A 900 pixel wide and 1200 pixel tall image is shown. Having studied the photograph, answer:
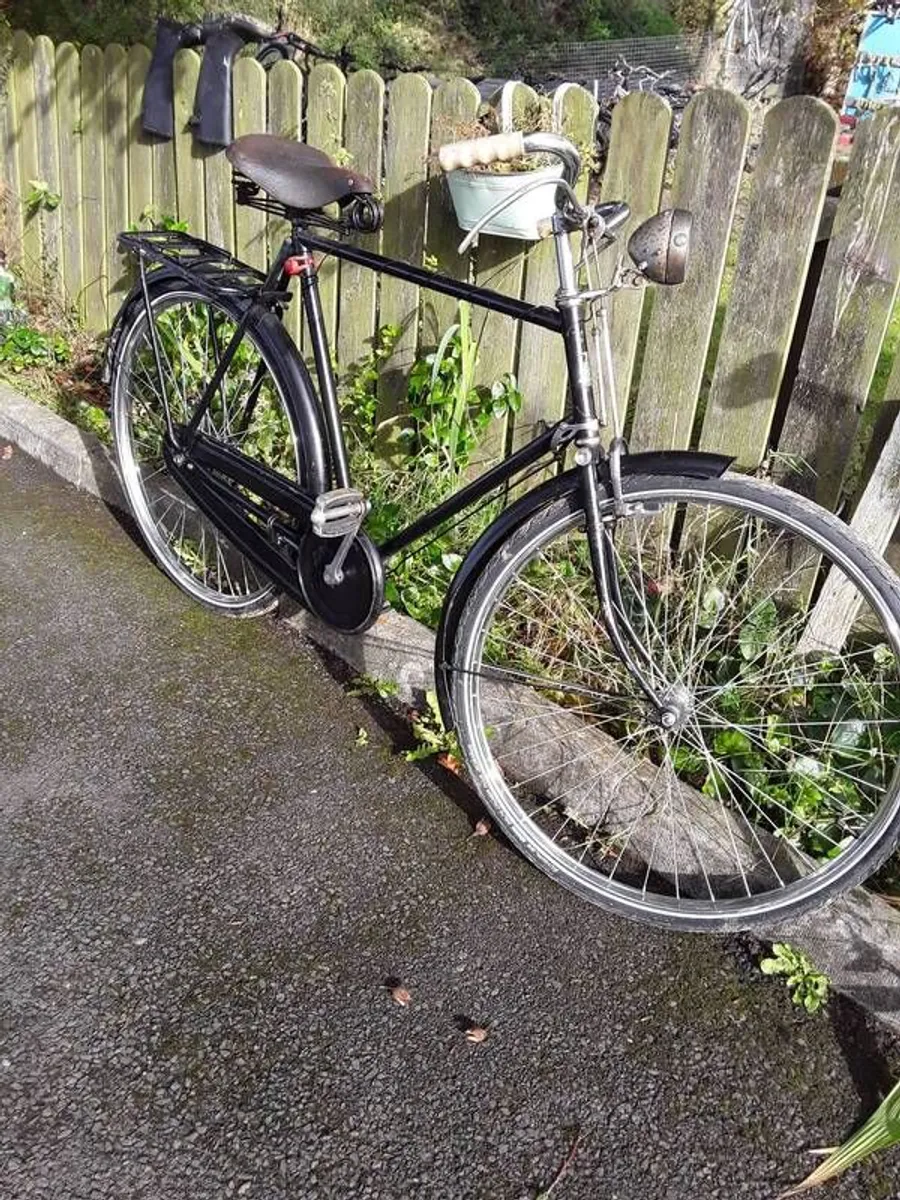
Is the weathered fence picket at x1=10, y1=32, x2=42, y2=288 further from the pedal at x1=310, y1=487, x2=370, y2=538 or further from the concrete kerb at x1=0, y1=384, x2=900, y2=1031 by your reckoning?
the pedal at x1=310, y1=487, x2=370, y2=538

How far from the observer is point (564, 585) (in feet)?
8.89

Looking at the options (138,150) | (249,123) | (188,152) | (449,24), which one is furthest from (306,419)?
(449,24)

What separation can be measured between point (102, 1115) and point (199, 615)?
70.9 inches

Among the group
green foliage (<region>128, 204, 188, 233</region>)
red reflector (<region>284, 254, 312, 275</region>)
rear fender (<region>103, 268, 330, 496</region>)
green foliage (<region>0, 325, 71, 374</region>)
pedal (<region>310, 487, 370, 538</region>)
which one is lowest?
green foliage (<region>0, 325, 71, 374</region>)

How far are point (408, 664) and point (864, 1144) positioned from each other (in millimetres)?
1667

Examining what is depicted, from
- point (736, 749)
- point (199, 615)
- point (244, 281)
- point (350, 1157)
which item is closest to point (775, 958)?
point (736, 749)

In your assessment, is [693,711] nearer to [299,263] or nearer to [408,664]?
[408,664]

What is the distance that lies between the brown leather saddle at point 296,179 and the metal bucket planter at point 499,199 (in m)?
0.36

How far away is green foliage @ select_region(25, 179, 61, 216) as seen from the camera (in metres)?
4.95

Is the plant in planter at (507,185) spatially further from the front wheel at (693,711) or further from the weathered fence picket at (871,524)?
the weathered fence picket at (871,524)

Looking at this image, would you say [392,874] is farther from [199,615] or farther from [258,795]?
[199,615]

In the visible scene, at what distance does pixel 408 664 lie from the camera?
2947mm

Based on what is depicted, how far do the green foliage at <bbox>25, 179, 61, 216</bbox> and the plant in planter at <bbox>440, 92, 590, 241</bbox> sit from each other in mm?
2851

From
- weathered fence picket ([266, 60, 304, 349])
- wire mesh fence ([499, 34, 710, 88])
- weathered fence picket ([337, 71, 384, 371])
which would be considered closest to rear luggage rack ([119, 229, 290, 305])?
weathered fence picket ([266, 60, 304, 349])
